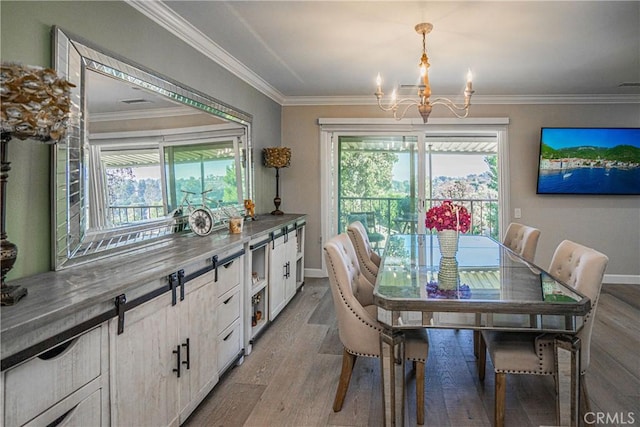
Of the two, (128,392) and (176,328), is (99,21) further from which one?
(128,392)

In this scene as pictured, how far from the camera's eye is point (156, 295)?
1.59 metres

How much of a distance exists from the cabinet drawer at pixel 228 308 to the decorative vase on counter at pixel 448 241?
1.39 m

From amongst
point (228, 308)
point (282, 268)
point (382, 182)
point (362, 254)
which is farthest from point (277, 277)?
point (382, 182)

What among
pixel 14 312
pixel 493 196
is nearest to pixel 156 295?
pixel 14 312

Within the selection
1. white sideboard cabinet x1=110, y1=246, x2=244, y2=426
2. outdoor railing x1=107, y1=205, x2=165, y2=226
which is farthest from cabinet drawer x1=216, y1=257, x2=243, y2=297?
outdoor railing x1=107, y1=205, x2=165, y2=226

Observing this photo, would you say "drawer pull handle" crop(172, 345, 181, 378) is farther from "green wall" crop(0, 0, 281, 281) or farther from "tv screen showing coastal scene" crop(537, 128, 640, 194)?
"tv screen showing coastal scene" crop(537, 128, 640, 194)

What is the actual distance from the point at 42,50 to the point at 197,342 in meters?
1.53

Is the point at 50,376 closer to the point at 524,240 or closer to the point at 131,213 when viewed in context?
the point at 131,213

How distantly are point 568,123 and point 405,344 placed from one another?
4.43 metres

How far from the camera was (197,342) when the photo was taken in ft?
6.32

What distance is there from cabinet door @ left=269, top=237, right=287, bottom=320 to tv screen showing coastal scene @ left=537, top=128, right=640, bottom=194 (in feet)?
11.5

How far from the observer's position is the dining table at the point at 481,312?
5.04ft

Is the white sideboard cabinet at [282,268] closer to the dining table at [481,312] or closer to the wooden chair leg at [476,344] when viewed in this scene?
the dining table at [481,312]

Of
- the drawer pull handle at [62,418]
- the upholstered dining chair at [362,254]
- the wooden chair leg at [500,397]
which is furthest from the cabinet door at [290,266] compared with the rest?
the drawer pull handle at [62,418]
